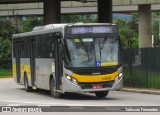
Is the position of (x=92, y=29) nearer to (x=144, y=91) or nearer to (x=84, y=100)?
(x=84, y=100)

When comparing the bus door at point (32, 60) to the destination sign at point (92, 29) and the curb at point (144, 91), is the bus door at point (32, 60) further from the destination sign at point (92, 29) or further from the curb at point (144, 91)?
the curb at point (144, 91)

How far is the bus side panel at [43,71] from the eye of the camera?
2376 centimetres

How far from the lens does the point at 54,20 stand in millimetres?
46562

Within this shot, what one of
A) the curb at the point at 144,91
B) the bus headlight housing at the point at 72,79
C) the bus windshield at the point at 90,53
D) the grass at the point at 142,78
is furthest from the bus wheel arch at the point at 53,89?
the grass at the point at 142,78

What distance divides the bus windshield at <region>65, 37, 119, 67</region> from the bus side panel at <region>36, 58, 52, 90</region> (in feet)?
6.21

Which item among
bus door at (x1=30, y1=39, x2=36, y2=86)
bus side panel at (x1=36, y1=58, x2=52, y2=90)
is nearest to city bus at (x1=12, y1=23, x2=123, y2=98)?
bus side panel at (x1=36, y1=58, x2=52, y2=90)

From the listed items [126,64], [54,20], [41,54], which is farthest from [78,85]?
[54,20]

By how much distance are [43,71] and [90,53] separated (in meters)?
3.66

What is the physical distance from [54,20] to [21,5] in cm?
2384

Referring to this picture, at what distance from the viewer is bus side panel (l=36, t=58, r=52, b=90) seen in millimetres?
23759

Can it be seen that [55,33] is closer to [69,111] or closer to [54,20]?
[69,111]

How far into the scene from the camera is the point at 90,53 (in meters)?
21.8

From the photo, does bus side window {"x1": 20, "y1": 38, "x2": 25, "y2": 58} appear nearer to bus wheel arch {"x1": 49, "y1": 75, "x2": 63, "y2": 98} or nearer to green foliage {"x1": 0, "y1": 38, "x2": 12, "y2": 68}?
bus wheel arch {"x1": 49, "y1": 75, "x2": 63, "y2": 98}

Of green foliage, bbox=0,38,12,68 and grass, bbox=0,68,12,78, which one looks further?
green foliage, bbox=0,38,12,68
